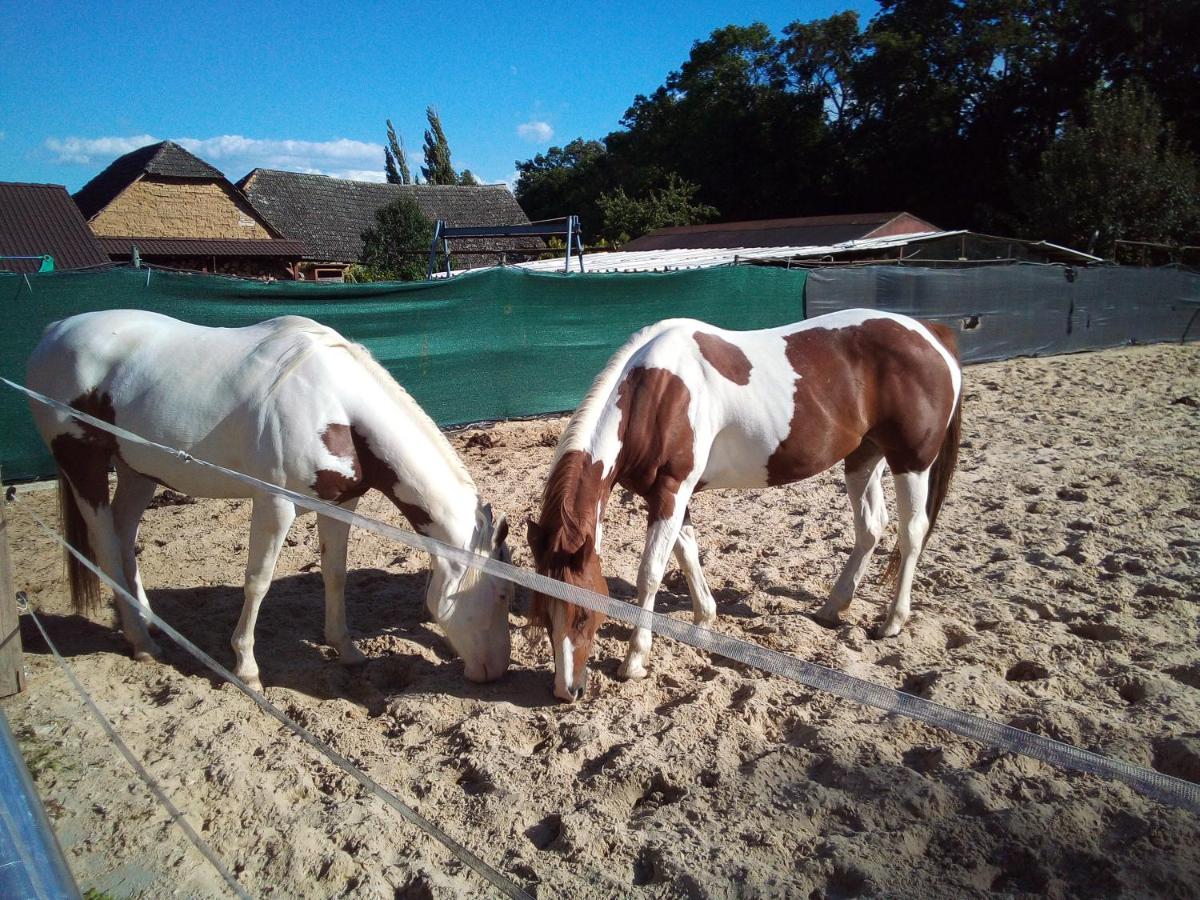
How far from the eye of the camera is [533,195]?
44906 mm

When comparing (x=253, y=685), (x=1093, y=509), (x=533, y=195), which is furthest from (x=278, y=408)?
(x=533, y=195)

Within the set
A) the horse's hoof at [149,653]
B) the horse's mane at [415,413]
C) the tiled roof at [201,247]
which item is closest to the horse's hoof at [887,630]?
the horse's mane at [415,413]

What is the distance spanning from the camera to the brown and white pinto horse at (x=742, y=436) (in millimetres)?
2996

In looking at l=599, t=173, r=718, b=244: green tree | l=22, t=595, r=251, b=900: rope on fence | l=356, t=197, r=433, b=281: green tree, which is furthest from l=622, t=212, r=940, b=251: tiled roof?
l=22, t=595, r=251, b=900: rope on fence

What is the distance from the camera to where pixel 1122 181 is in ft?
66.9

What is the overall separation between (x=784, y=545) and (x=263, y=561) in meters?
2.92

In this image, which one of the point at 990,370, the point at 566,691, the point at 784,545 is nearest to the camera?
the point at 566,691

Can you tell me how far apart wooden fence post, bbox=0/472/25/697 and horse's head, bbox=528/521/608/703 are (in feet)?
6.14

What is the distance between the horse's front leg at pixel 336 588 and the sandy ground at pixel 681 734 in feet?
0.32

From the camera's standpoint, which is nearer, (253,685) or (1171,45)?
(253,685)

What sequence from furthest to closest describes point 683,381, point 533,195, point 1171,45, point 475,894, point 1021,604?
point 533,195, point 1171,45, point 1021,604, point 683,381, point 475,894

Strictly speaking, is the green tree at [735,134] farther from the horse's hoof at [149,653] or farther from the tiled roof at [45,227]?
the horse's hoof at [149,653]

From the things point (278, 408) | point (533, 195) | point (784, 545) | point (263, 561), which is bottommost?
point (784, 545)

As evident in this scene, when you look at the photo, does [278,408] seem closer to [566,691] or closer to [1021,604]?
[566,691]
